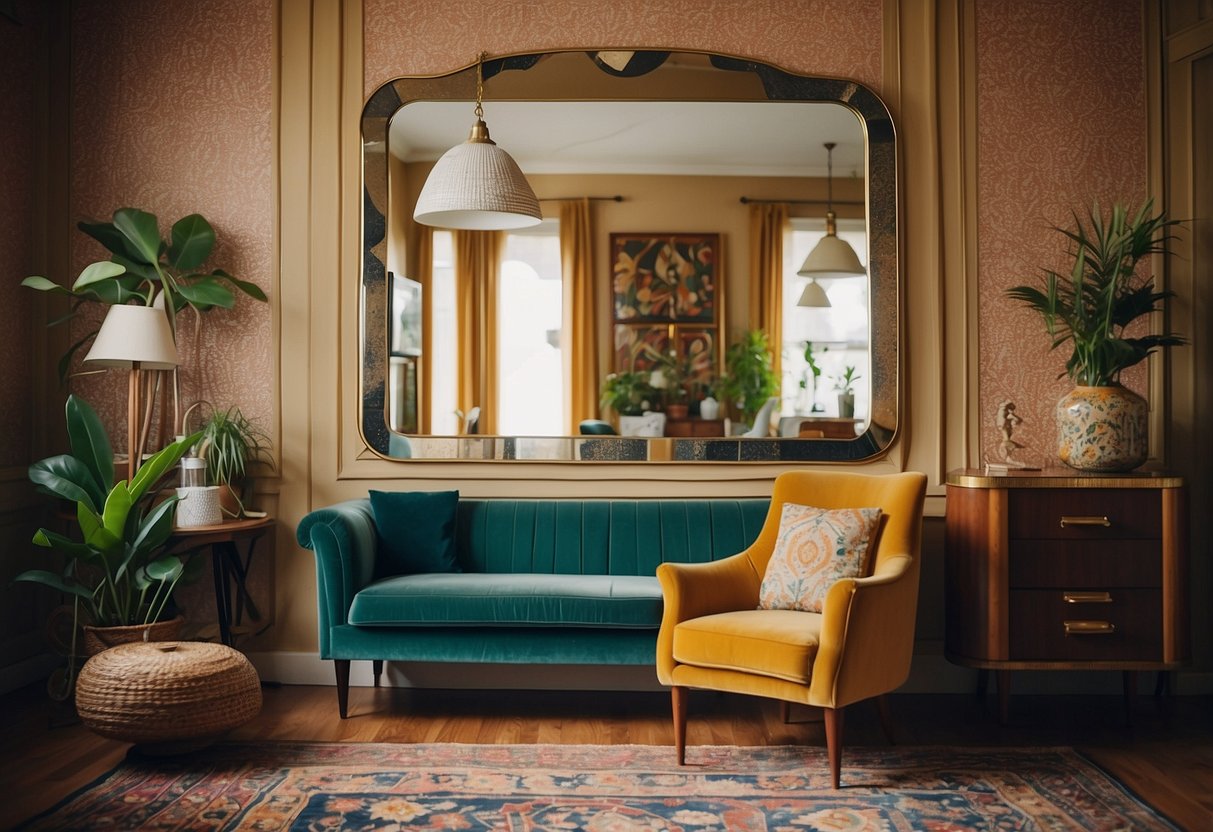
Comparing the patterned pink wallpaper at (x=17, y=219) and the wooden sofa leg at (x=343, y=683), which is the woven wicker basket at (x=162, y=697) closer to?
the wooden sofa leg at (x=343, y=683)

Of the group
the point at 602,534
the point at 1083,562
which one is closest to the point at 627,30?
the point at 602,534

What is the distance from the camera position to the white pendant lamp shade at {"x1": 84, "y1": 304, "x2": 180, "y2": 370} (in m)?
3.41

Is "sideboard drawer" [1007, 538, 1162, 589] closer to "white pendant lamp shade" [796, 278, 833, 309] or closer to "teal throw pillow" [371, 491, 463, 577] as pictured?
"white pendant lamp shade" [796, 278, 833, 309]

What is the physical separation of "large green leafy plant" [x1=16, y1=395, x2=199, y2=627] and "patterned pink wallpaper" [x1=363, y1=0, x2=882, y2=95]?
1655 mm

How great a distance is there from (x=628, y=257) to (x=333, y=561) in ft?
5.21

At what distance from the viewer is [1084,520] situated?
3.32m

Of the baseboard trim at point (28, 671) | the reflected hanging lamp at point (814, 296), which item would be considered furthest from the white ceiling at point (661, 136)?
the baseboard trim at point (28, 671)

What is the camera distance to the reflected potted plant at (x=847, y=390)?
3.88 metres

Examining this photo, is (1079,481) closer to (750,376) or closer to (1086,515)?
(1086,515)

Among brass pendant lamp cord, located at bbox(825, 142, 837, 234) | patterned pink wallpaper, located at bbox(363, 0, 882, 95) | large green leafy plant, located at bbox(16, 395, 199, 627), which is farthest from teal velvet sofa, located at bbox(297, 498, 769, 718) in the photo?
patterned pink wallpaper, located at bbox(363, 0, 882, 95)

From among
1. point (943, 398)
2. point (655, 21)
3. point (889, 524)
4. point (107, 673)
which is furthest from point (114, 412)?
point (943, 398)

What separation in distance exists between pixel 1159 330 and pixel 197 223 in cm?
359

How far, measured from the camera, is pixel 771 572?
A: 3281mm

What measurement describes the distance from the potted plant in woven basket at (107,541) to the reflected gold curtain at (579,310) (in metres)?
1.39
